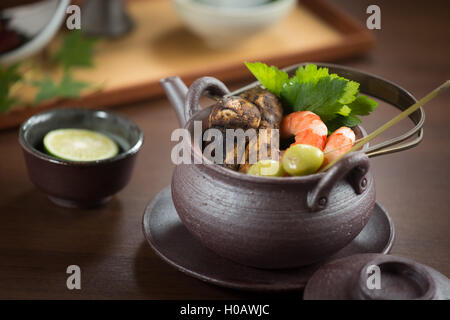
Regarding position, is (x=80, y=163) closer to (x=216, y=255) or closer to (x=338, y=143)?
(x=216, y=255)

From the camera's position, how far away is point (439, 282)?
27.5 inches

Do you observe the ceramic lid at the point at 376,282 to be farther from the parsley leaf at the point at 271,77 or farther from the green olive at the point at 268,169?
the parsley leaf at the point at 271,77

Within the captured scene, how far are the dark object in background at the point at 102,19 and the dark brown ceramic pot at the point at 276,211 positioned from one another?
877 millimetres

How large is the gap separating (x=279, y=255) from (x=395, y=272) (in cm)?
14

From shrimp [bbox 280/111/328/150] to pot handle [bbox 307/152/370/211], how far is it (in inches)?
3.4

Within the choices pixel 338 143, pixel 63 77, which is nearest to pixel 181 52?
pixel 63 77

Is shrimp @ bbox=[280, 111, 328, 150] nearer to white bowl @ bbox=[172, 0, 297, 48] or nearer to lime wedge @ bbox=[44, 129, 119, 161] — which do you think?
lime wedge @ bbox=[44, 129, 119, 161]

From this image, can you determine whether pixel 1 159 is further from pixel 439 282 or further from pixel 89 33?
pixel 439 282

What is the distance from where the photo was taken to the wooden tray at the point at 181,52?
4.34 feet

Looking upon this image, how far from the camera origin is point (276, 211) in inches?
29.2

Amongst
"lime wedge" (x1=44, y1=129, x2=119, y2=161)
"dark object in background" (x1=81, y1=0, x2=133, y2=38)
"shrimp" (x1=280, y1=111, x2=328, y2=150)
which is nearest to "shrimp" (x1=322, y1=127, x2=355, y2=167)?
"shrimp" (x1=280, y1=111, x2=328, y2=150)

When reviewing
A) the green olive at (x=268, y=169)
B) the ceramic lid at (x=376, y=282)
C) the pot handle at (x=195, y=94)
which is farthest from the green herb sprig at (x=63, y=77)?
the ceramic lid at (x=376, y=282)

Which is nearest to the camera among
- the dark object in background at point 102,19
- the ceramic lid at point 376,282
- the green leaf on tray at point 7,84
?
the ceramic lid at point 376,282

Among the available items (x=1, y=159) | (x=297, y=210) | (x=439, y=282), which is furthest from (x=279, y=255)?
(x=1, y=159)
